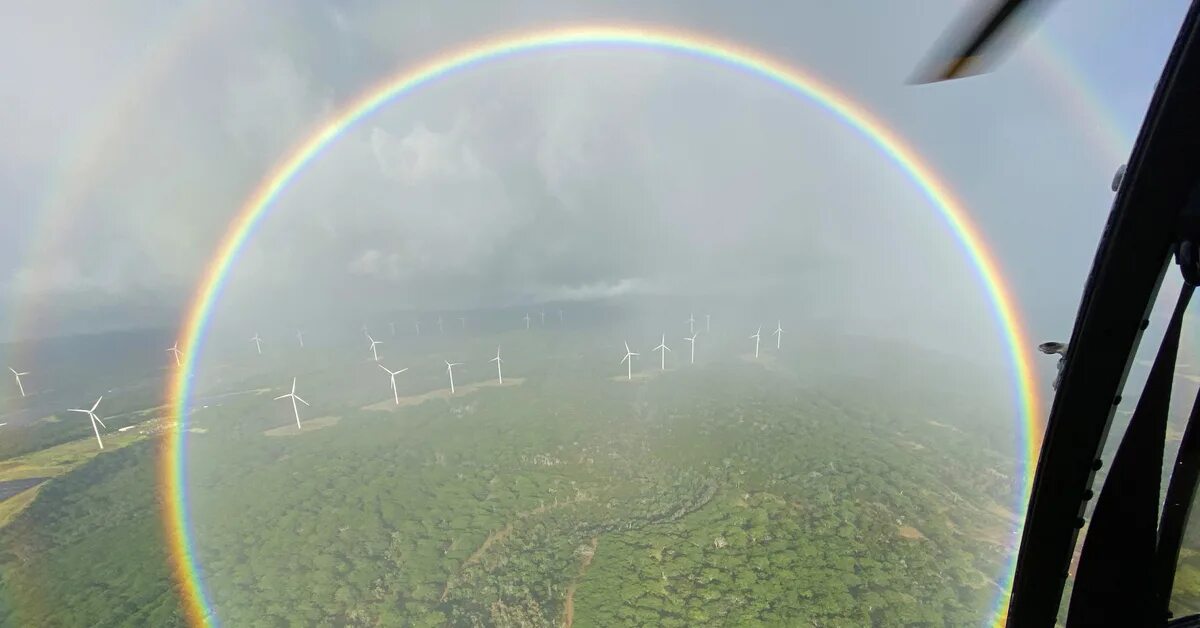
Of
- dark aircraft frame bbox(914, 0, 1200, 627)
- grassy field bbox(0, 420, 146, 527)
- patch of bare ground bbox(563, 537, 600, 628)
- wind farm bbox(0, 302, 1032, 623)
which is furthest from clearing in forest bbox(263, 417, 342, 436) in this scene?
dark aircraft frame bbox(914, 0, 1200, 627)

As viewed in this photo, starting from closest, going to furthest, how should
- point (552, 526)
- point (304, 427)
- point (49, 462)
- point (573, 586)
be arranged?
point (573, 586) → point (552, 526) → point (49, 462) → point (304, 427)

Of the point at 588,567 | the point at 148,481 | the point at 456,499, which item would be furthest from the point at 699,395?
the point at 148,481

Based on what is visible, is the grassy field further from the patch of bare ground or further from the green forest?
the patch of bare ground

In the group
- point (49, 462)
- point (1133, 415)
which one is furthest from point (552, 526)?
point (49, 462)

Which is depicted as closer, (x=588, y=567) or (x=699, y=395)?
(x=588, y=567)

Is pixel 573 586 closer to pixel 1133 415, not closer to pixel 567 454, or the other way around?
pixel 567 454

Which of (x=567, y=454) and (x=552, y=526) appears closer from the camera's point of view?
(x=552, y=526)

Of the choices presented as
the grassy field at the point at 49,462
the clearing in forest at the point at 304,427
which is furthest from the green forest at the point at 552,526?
the grassy field at the point at 49,462

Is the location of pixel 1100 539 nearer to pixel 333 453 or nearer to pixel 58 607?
pixel 58 607
